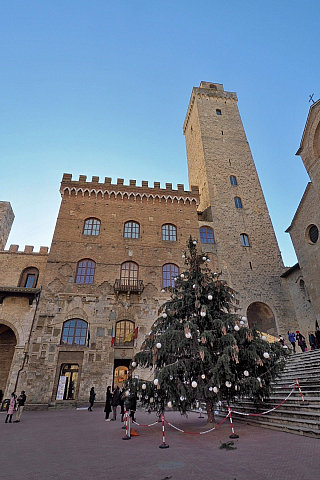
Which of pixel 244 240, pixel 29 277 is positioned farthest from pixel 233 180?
pixel 29 277

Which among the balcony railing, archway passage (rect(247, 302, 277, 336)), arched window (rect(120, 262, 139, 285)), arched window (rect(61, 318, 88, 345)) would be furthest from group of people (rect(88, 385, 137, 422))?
archway passage (rect(247, 302, 277, 336))

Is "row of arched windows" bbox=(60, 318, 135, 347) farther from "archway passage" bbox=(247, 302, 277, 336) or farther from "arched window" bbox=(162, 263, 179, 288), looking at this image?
"archway passage" bbox=(247, 302, 277, 336)

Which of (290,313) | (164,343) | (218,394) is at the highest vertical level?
(290,313)

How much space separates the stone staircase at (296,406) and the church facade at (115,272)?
7246 millimetres

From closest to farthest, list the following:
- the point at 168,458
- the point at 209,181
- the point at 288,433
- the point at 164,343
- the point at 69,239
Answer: the point at 168,458, the point at 288,433, the point at 164,343, the point at 69,239, the point at 209,181

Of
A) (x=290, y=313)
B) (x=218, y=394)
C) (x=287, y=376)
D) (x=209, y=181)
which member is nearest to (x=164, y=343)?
(x=218, y=394)

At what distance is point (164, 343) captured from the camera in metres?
8.43

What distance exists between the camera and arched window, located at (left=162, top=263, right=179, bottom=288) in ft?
64.7

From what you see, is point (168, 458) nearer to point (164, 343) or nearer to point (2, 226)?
point (164, 343)

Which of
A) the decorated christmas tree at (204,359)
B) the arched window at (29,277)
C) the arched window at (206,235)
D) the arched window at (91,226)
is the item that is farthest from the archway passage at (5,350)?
the arched window at (206,235)

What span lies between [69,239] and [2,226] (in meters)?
7.00

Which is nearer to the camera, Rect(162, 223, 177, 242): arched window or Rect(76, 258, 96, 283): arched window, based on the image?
Rect(76, 258, 96, 283): arched window

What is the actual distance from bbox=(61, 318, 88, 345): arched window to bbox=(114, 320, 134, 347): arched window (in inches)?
81.3

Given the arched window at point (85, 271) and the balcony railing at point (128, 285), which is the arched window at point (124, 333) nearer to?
the balcony railing at point (128, 285)
